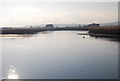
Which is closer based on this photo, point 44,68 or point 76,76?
point 76,76

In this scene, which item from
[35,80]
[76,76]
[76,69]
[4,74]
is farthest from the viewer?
[76,69]

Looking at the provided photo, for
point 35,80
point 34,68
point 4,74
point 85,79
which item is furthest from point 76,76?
point 4,74

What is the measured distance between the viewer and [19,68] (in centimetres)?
1856

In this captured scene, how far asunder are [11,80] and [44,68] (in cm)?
427

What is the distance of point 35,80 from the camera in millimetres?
14258

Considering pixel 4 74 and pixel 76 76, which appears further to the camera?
pixel 4 74

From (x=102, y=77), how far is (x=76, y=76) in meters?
2.04

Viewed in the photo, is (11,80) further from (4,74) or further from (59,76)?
(59,76)

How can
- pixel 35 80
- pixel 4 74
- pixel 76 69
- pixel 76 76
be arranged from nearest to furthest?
pixel 35 80, pixel 76 76, pixel 4 74, pixel 76 69

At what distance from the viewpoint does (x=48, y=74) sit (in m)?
15.8

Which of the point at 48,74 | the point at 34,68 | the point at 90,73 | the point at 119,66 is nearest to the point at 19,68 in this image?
the point at 34,68

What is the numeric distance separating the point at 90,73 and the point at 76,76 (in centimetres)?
155

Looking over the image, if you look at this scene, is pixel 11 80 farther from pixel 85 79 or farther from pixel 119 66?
pixel 119 66

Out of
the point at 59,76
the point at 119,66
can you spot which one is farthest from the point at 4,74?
the point at 119,66
